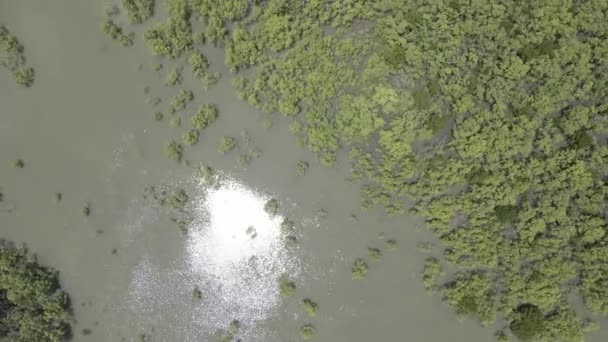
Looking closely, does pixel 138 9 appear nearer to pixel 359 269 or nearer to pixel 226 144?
pixel 226 144

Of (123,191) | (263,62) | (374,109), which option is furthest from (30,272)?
(374,109)

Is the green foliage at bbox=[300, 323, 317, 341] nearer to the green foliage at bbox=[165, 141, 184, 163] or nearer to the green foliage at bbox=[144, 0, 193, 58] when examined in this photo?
the green foliage at bbox=[165, 141, 184, 163]

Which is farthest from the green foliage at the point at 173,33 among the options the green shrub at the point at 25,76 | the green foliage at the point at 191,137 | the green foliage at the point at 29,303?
the green foliage at the point at 29,303

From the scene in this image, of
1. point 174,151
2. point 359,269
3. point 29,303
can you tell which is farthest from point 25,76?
point 359,269

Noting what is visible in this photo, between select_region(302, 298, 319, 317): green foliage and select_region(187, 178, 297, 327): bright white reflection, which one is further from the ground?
select_region(187, 178, 297, 327): bright white reflection

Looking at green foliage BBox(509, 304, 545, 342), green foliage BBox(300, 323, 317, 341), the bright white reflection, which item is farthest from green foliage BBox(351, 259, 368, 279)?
green foliage BBox(509, 304, 545, 342)

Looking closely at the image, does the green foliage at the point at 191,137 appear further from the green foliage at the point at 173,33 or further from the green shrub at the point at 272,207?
the green shrub at the point at 272,207


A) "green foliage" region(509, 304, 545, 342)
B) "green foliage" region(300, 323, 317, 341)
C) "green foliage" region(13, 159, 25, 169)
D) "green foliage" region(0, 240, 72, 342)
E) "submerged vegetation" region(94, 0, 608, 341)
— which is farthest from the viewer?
"green foliage" region(13, 159, 25, 169)
